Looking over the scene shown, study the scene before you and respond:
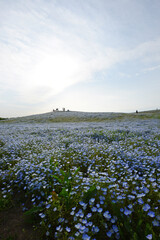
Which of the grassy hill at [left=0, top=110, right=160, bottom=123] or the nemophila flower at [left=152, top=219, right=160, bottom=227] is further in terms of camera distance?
the grassy hill at [left=0, top=110, right=160, bottom=123]

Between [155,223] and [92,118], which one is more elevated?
[92,118]

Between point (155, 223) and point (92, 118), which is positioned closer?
point (155, 223)

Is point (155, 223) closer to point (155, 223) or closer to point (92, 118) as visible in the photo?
point (155, 223)

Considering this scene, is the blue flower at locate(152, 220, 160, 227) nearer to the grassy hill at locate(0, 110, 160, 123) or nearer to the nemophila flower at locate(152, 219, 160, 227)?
the nemophila flower at locate(152, 219, 160, 227)

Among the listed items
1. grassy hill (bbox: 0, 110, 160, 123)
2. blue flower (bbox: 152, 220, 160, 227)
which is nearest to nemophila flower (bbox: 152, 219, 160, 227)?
blue flower (bbox: 152, 220, 160, 227)

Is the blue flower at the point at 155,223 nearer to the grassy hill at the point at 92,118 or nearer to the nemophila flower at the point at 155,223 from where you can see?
the nemophila flower at the point at 155,223

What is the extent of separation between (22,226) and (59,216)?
2.73 ft

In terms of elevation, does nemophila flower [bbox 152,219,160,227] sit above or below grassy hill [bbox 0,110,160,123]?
below

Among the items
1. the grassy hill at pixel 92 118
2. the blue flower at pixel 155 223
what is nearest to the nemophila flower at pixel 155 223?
the blue flower at pixel 155 223

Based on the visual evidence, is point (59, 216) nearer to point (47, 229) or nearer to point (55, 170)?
point (47, 229)

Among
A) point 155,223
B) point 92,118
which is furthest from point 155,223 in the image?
point 92,118

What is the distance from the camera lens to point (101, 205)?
110 inches

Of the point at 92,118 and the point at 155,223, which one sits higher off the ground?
the point at 92,118

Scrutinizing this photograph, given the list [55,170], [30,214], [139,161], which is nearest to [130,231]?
[30,214]
